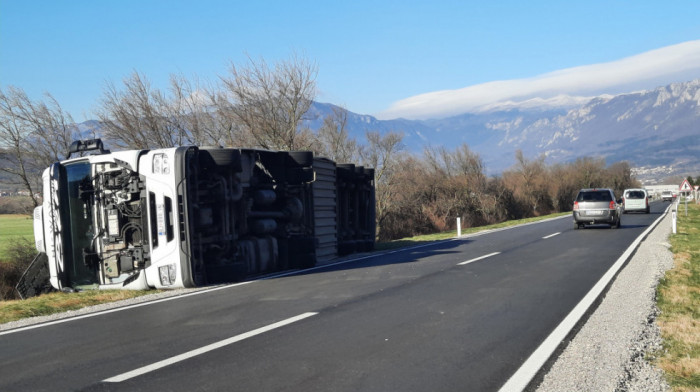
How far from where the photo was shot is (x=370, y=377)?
5.74 meters

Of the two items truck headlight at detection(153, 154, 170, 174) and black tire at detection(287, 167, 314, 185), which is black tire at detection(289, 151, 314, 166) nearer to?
black tire at detection(287, 167, 314, 185)

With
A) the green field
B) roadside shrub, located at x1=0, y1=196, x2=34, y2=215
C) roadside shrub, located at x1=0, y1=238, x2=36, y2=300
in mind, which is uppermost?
roadside shrub, located at x1=0, y1=196, x2=34, y2=215

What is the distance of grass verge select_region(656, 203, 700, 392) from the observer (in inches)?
227

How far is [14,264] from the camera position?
23453mm

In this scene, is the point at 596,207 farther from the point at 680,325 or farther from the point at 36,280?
the point at 36,280

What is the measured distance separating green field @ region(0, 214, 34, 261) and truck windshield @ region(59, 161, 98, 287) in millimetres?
13093

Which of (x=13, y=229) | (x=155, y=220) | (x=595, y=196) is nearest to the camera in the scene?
(x=155, y=220)

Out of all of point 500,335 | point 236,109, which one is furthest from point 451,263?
point 236,109

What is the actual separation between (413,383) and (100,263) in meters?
9.50

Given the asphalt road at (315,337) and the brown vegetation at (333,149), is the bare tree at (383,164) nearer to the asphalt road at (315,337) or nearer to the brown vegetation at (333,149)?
the brown vegetation at (333,149)

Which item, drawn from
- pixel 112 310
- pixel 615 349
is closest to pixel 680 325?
pixel 615 349

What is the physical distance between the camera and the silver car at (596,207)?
27344 millimetres

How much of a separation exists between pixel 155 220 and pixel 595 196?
69.2ft

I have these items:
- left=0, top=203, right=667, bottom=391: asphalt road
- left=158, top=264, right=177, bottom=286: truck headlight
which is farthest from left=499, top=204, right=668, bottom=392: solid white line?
left=158, top=264, right=177, bottom=286: truck headlight
